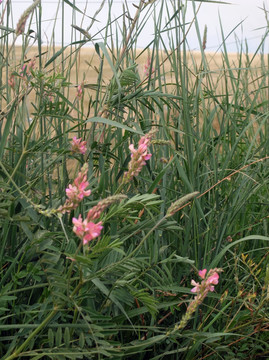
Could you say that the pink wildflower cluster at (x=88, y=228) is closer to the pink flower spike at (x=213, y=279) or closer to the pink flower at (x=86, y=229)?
the pink flower at (x=86, y=229)

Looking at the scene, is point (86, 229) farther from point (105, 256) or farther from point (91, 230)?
point (105, 256)

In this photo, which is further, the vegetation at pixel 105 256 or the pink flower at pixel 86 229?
the vegetation at pixel 105 256

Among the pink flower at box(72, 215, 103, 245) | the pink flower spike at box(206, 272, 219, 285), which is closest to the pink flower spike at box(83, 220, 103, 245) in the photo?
the pink flower at box(72, 215, 103, 245)

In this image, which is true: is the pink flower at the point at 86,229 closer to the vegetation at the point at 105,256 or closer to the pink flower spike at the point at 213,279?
the vegetation at the point at 105,256

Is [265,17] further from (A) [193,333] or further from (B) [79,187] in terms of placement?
(B) [79,187]

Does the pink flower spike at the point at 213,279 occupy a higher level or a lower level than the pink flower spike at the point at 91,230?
lower

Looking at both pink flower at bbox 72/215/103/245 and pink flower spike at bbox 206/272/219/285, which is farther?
pink flower spike at bbox 206/272/219/285

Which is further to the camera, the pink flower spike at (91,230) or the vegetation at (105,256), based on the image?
the vegetation at (105,256)

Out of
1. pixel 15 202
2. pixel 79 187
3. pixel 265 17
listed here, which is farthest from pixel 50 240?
pixel 265 17

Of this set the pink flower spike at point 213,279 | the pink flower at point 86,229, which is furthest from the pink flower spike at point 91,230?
the pink flower spike at point 213,279

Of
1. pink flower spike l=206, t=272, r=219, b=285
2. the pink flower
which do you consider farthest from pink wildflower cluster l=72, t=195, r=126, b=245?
pink flower spike l=206, t=272, r=219, b=285

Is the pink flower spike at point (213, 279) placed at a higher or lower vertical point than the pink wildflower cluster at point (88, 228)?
lower

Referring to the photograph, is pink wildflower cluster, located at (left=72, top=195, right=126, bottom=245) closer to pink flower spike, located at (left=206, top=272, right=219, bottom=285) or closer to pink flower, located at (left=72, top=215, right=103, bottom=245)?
pink flower, located at (left=72, top=215, right=103, bottom=245)

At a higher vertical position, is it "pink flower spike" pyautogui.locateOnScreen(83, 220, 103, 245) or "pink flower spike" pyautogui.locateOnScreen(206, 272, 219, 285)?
"pink flower spike" pyautogui.locateOnScreen(83, 220, 103, 245)
